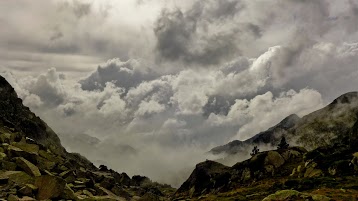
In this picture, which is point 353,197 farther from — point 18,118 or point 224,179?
point 18,118

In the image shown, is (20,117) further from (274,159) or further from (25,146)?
(274,159)

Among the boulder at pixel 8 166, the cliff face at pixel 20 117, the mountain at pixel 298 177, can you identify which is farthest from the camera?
the cliff face at pixel 20 117

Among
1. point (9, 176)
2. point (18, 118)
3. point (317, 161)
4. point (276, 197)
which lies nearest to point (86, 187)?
point (9, 176)

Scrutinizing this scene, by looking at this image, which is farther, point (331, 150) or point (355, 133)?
point (331, 150)

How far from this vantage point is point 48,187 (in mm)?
72375

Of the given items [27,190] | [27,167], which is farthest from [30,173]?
[27,190]

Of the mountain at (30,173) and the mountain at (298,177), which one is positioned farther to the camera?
the mountain at (298,177)

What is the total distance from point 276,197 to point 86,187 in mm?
57572

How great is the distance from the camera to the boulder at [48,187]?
71.6 meters

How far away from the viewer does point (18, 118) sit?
165500 mm

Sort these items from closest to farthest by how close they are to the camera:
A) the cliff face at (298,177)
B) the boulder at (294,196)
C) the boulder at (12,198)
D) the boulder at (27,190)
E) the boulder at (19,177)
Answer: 1. the boulder at (294,196)
2. the boulder at (12,198)
3. the boulder at (27,190)
4. the boulder at (19,177)
5. the cliff face at (298,177)

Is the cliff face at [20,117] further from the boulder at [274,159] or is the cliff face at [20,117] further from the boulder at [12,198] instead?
the boulder at [274,159]

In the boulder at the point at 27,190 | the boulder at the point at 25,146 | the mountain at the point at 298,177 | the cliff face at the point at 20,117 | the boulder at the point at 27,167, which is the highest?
the cliff face at the point at 20,117

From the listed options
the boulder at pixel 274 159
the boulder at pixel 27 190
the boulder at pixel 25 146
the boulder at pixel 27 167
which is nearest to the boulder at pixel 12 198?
the boulder at pixel 27 190
